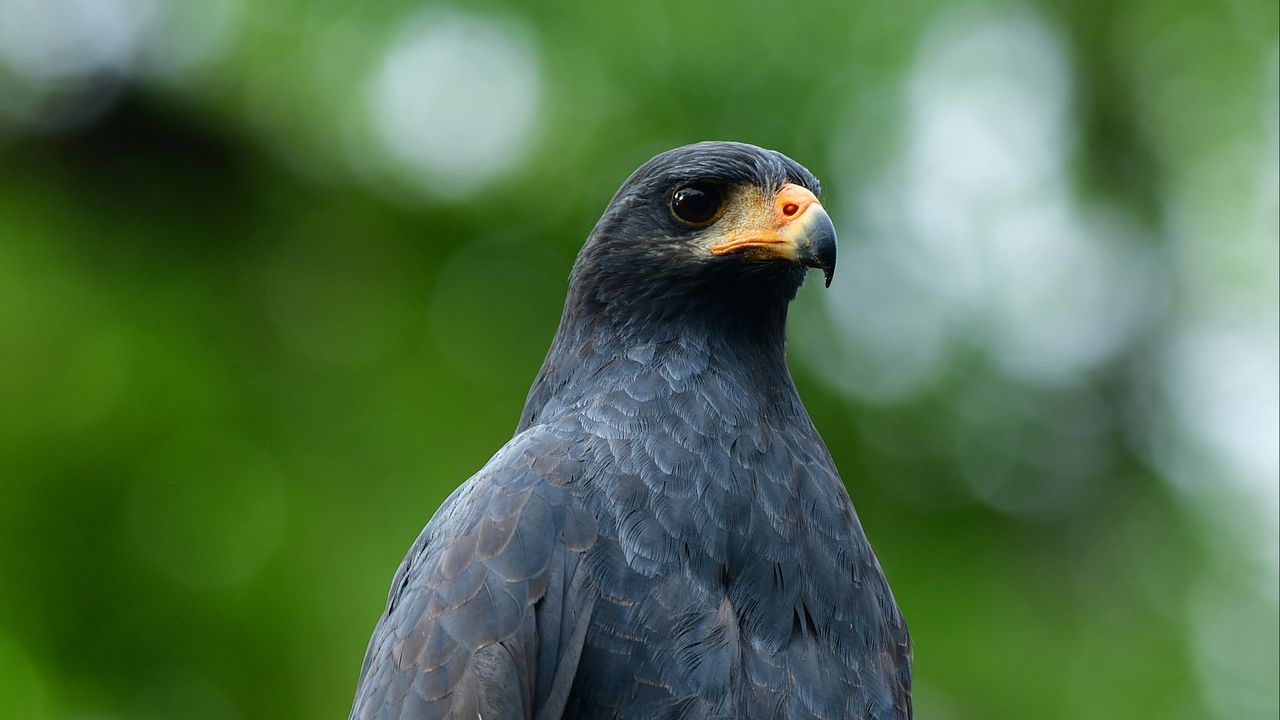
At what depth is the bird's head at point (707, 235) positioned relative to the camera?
4.48m

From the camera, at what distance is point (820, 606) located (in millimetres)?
3938

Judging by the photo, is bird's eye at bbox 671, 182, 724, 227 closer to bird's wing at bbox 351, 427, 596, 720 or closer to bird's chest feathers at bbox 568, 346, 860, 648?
bird's chest feathers at bbox 568, 346, 860, 648

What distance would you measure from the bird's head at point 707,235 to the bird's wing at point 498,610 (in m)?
0.82

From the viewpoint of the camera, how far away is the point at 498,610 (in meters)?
3.74

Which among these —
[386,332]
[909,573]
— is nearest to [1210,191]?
[909,573]

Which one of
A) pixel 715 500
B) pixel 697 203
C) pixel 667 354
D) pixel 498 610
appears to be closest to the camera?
pixel 498 610

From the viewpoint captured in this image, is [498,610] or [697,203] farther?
[697,203]

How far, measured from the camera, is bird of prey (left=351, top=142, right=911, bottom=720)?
Answer: 3.69m

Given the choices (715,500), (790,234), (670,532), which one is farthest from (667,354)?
(670,532)

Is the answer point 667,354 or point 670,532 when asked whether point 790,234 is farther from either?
point 670,532

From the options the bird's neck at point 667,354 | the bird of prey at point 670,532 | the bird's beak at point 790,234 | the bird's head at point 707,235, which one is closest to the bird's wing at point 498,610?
the bird of prey at point 670,532

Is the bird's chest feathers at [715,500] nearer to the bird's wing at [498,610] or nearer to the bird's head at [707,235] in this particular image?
the bird's wing at [498,610]

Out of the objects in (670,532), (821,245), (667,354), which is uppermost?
(821,245)

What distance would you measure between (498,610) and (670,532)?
1.79ft
